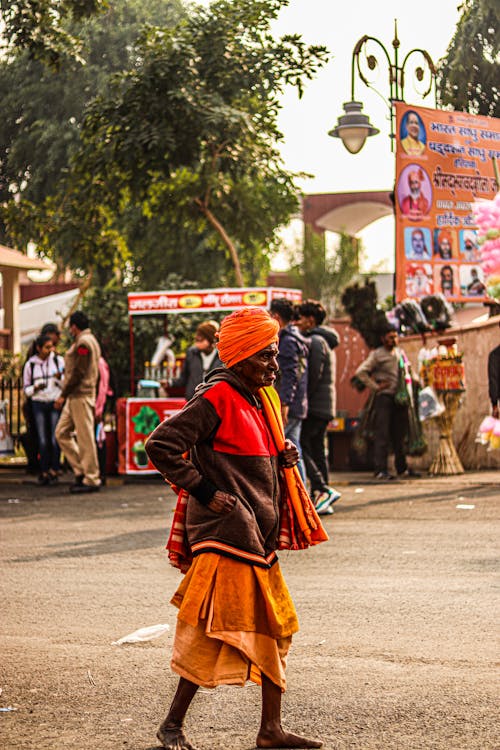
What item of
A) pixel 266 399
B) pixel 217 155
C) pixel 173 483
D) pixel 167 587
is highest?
pixel 217 155

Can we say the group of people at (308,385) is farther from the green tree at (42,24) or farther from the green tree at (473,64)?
the green tree at (473,64)

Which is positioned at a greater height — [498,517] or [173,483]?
[173,483]

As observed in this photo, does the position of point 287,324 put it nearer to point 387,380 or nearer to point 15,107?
point 387,380

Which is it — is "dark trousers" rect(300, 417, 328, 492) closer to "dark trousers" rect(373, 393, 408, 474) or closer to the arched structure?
"dark trousers" rect(373, 393, 408, 474)

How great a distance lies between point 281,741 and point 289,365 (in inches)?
255

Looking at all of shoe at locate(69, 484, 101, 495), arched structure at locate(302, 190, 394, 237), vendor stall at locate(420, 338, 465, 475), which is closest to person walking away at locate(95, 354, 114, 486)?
shoe at locate(69, 484, 101, 495)

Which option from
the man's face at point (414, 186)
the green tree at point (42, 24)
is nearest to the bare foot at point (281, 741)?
the green tree at point (42, 24)

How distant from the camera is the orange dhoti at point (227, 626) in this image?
4.57m

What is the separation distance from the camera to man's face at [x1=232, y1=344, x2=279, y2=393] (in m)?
4.84

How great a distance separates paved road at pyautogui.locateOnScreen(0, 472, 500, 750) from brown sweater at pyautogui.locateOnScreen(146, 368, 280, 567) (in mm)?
768

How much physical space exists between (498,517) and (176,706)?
7.25 m

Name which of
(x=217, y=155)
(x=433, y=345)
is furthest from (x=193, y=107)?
(x=433, y=345)

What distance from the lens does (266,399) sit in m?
4.94

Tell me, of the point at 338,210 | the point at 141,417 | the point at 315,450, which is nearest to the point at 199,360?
the point at 141,417
